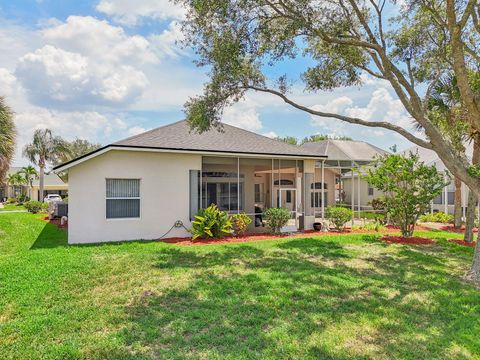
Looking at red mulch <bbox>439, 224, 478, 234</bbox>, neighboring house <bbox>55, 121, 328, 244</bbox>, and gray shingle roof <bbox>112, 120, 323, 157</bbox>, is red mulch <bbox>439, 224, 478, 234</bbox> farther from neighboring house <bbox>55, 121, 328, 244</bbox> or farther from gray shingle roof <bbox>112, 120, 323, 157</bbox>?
gray shingle roof <bbox>112, 120, 323, 157</bbox>

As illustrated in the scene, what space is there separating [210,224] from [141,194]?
305 cm

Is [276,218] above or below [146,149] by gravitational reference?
below

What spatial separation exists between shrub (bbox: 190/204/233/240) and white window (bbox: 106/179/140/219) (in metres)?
2.43

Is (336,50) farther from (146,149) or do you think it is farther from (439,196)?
(439,196)

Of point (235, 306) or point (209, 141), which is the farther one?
point (209, 141)

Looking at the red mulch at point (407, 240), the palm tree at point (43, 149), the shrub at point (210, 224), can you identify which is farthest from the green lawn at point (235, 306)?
the palm tree at point (43, 149)

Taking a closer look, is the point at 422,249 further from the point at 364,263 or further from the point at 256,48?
the point at 256,48

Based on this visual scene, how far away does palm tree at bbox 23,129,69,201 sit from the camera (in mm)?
38812

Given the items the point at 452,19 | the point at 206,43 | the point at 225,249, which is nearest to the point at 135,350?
the point at 225,249

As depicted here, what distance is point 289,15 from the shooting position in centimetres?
960

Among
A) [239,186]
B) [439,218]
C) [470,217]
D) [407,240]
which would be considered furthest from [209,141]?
[439,218]

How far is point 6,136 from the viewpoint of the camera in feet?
54.9

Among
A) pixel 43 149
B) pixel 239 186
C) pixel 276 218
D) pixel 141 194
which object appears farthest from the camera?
pixel 43 149

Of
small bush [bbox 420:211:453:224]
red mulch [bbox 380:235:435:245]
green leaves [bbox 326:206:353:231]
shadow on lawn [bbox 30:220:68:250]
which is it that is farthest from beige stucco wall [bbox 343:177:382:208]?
shadow on lawn [bbox 30:220:68:250]
